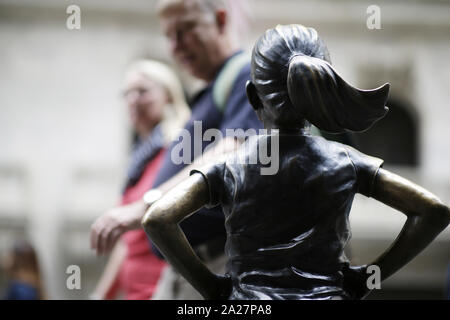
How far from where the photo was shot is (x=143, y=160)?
7.23ft

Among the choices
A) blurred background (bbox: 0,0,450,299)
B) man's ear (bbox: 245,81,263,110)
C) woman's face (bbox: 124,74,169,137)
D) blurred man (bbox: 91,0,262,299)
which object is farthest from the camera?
blurred background (bbox: 0,0,450,299)

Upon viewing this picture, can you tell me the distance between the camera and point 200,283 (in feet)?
3.70

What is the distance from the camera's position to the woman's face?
8.20 feet

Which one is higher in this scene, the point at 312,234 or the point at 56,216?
the point at 312,234

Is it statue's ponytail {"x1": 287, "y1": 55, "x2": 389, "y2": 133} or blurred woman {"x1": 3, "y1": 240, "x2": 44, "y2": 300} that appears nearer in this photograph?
statue's ponytail {"x1": 287, "y1": 55, "x2": 389, "y2": 133}

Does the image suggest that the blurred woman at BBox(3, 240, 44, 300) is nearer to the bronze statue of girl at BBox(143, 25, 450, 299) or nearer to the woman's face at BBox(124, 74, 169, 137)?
the woman's face at BBox(124, 74, 169, 137)

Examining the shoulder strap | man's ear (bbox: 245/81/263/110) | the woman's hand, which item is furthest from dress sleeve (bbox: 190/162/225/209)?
the shoulder strap

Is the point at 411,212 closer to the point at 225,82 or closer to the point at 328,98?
the point at 328,98

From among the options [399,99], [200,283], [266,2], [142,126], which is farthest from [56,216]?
[200,283]

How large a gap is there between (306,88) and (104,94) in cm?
861

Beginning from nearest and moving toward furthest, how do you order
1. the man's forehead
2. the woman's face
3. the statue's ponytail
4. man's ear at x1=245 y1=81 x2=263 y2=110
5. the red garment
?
the statue's ponytail, man's ear at x1=245 y1=81 x2=263 y2=110, the man's forehead, the red garment, the woman's face

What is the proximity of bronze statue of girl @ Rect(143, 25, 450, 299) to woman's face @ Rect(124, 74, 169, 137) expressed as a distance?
4.54 feet

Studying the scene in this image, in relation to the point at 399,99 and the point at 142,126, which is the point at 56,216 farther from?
the point at 142,126
